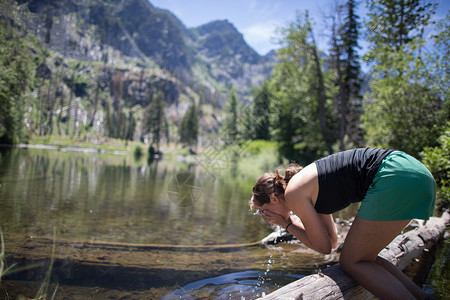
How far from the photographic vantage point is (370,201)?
7.18 ft

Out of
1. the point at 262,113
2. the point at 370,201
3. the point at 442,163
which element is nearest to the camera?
the point at 370,201

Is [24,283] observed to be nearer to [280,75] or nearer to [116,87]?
[280,75]

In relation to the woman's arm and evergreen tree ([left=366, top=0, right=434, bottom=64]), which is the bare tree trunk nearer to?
evergreen tree ([left=366, top=0, right=434, bottom=64])

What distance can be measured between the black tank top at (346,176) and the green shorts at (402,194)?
16 centimetres

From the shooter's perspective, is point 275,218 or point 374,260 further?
point 275,218

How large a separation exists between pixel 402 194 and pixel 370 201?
23cm

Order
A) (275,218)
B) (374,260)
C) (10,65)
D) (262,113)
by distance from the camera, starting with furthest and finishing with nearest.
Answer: (262,113)
(10,65)
(275,218)
(374,260)

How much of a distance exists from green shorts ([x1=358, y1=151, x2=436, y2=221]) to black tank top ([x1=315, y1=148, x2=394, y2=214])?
0.16 metres

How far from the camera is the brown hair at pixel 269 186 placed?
8.77ft

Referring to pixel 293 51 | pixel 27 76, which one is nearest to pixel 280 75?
pixel 293 51

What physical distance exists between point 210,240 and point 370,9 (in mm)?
17842

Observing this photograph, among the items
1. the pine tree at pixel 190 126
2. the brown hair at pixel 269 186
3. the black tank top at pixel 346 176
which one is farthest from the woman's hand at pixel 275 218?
the pine tree at pixel 190 126

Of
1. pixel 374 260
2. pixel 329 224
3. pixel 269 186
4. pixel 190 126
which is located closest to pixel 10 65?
pixel 269 186

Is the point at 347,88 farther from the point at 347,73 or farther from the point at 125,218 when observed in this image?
the point at 125,218
